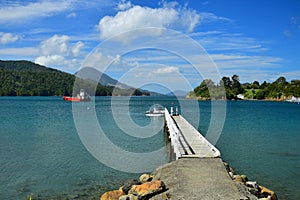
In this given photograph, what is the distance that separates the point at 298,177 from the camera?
16656 mm

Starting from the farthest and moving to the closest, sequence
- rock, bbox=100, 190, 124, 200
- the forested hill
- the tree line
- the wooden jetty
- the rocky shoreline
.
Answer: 1. the forested hill
2. the tree line
3. the wooden jetty
4. rock, bbox=100, 190, 124, 200
5. the rocky shoreline

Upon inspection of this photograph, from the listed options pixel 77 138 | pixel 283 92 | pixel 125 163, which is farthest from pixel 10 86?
pixel 125 163

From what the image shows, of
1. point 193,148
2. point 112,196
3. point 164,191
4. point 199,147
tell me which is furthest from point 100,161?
point 164,191

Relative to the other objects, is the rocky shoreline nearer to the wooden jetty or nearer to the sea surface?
the wooden jetty

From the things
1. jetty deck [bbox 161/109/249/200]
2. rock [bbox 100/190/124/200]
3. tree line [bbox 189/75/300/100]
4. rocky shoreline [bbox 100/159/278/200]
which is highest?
tree line [bbox 189/75/300/100]

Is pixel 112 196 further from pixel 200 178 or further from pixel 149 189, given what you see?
pixel 200 178

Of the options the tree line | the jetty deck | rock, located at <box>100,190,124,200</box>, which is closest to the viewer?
the jetty deck

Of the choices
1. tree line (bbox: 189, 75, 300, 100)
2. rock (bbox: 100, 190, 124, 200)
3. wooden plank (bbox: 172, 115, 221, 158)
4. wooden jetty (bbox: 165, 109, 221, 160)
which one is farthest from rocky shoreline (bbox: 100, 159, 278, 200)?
tree line (bbox: 189, 75, 300, 100)

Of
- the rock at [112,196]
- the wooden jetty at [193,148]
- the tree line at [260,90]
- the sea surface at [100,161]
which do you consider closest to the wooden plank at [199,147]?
the wooden jetty at [193,148]

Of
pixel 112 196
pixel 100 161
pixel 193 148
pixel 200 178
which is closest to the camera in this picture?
pixel 200 178

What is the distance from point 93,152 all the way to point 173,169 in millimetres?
11212

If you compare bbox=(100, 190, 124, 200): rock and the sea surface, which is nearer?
bbox=(100, 190, 124, 200): rock

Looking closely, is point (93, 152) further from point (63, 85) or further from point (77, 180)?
point (63, 85)

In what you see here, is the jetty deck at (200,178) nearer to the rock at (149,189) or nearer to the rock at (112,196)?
the rock at (149,189)
